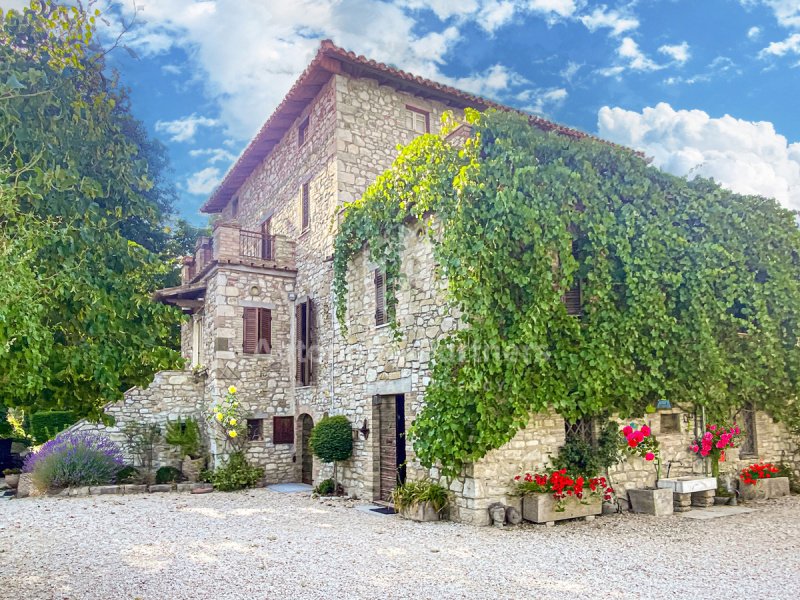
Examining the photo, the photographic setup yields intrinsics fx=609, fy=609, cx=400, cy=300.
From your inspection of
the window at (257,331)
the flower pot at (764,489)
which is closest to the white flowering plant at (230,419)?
the window at (257,331)

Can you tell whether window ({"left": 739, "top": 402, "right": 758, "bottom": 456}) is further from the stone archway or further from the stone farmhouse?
the stone archway

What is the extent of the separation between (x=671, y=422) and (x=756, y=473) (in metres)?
1.98

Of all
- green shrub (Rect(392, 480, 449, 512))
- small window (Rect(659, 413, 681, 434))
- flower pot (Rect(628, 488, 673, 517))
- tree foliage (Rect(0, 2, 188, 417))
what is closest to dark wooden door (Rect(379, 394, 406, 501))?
green shrub (Rect(392, 480, 449, 512))

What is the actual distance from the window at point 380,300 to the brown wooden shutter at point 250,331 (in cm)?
409

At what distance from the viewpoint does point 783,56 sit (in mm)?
15609

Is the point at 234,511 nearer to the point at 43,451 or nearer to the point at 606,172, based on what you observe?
the point at 43,451

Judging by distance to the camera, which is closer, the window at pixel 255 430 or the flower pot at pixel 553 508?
the flower pot at pixel 553 508

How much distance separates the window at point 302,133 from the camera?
1470 centimetres

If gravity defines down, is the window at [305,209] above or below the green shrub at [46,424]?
above

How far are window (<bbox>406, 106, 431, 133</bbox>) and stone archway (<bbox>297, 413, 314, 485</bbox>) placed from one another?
6.99 metres

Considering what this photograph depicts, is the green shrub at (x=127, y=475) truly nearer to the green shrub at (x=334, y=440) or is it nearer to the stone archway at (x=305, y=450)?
the stone archway at (x=305, y=450)

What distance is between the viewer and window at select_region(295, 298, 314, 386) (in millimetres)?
13547

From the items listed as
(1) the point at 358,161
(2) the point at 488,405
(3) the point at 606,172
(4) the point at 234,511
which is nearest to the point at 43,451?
(4) the point at 234,511

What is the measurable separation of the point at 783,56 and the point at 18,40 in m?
17.2
